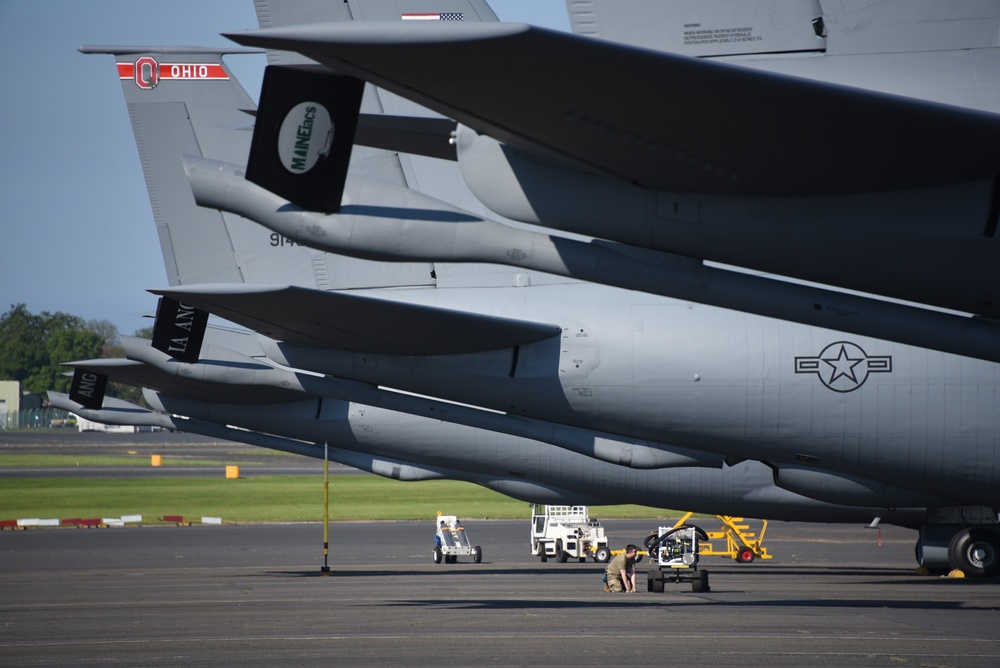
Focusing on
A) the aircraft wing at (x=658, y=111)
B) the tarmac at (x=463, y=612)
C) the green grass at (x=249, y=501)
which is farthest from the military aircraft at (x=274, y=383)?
the green grass at (x=249, y=501)

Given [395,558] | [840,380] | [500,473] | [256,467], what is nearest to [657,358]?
[840,380]

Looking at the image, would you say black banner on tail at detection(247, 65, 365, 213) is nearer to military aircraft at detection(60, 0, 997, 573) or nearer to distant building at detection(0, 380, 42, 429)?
military aircraft at detection(60, 0, 997, 573)

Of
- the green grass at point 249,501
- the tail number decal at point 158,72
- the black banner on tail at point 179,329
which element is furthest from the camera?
the green grass at point 249,501

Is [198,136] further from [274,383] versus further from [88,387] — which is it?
[88,387]

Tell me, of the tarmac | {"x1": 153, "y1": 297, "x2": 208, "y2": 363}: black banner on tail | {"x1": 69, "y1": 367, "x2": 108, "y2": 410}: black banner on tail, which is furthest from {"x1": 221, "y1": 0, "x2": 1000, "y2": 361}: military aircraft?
{"x1": 69, "y1": 367, "x2": 108, "y2": 410}: black banner on tail

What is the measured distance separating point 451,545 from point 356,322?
1522 cm

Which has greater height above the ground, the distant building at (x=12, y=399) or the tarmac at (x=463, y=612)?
the distant building at (x=12, y=399)

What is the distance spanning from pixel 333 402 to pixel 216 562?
7760mm

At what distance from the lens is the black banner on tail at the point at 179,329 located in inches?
879

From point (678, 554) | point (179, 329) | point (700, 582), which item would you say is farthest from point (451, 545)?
point (179, 329)

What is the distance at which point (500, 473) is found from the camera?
86.6 feet

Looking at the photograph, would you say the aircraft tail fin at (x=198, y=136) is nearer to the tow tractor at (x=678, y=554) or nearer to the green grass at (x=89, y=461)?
the tow tractor at (x=678, y=554)

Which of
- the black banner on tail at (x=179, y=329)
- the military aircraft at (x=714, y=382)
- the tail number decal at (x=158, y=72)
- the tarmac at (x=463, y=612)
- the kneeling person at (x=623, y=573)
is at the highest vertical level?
the tail number decal at (x=158, y=72)

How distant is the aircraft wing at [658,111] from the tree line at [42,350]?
152630 millimetres
